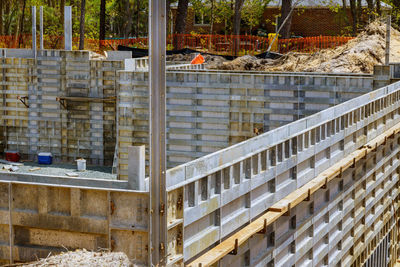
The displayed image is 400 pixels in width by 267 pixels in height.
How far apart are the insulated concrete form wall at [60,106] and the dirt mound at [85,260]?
24.5 metres

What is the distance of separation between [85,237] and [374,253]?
13.9 metres

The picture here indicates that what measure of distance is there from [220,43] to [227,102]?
25.4m

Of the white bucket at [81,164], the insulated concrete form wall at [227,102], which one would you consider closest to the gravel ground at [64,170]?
the white bucket at [81,164]

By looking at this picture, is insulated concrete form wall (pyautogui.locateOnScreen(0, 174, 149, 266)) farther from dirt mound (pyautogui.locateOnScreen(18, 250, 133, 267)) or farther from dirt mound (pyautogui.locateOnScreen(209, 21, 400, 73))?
dirt mound (pyautogui.locateOnScreen(209, 21, 400, 73))

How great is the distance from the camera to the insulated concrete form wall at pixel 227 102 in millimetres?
26438

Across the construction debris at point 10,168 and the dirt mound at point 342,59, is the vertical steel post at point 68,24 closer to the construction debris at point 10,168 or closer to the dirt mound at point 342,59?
the construction debris at point 10,168

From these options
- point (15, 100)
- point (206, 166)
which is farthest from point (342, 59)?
point (206, 166)

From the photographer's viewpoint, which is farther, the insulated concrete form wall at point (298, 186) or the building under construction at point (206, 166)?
the insulated concrete form wall at point (298, 186)

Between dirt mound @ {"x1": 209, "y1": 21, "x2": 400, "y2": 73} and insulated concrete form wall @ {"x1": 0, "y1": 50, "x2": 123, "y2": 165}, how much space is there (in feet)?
22.3

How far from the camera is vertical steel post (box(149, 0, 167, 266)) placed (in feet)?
33.1

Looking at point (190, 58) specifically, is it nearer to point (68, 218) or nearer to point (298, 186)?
point (298, 186)

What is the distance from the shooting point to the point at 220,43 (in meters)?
52.5

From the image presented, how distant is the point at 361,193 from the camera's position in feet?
65.8

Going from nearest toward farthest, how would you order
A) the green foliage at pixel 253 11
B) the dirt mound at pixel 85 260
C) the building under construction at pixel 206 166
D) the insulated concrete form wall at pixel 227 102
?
the dirt mound at pixel 85 260
the building under construction at pixel 206 166
the insulated concrete form wall at pixel 227 102
the green foliage at pixel 253 11
